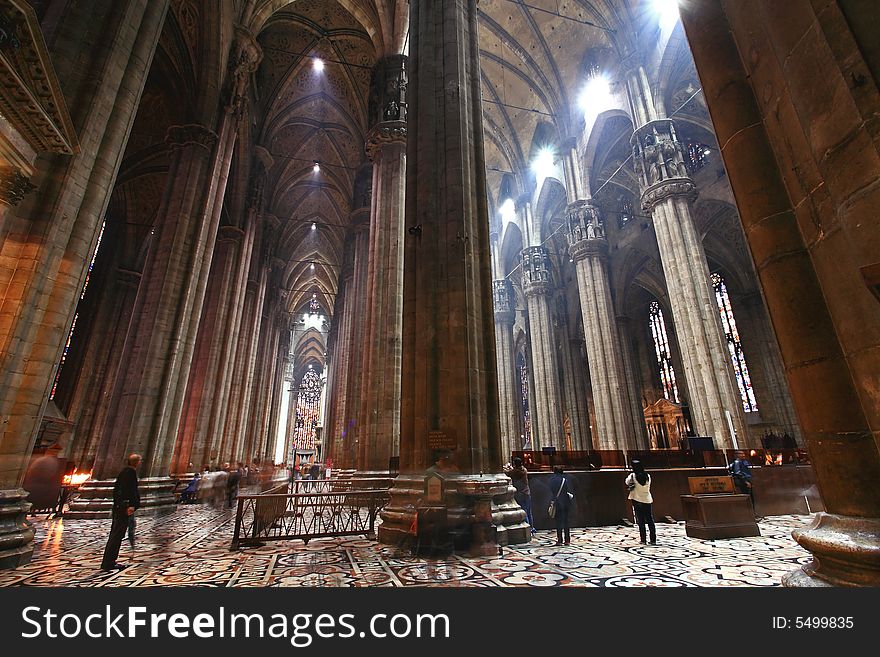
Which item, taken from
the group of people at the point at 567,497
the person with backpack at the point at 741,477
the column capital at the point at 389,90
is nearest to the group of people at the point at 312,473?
the group of people at the point at 567,497

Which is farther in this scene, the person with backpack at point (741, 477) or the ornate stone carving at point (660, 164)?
the ornate stone carving at point (660, 164)

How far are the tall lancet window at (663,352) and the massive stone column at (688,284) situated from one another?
47.6 feet

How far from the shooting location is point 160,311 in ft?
31.1

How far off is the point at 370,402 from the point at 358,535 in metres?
4.19

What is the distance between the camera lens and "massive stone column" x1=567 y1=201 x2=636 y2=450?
50.5 ft

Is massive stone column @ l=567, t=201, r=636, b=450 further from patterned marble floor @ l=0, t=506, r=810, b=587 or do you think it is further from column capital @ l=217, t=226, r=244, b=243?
column capital @ l=217, t=226, r=244, b=243

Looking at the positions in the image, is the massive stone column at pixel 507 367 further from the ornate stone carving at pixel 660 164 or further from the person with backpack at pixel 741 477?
the person with backpack at pixel 741 477

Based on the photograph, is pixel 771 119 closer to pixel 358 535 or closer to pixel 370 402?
pixel 358 535

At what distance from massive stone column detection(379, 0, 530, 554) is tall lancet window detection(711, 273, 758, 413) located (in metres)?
19.3

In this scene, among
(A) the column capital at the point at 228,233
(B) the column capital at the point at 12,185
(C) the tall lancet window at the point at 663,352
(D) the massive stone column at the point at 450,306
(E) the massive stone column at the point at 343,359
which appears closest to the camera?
(B) the column capital at the point at 12,185

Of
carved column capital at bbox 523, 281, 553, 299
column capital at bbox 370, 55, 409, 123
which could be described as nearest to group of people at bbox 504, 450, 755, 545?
column capital at bbox 370, 55, 409, 123

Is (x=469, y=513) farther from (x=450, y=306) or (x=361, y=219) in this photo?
(x=361, y=219)

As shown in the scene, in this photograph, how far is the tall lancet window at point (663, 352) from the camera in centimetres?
2572

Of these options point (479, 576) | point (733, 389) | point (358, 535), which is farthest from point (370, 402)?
point (733, 389)
